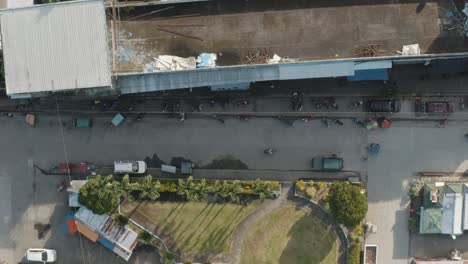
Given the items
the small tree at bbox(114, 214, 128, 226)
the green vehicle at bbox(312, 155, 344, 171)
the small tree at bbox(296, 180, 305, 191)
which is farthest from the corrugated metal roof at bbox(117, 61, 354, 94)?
the small tree at bbox(114, 214, 128, 226)

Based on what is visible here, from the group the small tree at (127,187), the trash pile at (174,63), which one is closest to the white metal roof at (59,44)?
the trash pile at (174,63)

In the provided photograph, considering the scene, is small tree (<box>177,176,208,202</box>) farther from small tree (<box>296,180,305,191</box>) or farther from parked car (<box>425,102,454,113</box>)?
parked car (<box>425,102,454,113</box>)

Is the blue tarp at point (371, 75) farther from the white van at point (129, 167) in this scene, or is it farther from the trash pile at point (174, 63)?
the white van at point (129, 167)

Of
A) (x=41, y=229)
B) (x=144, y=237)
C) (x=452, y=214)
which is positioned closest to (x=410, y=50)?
(x=452, y=214)

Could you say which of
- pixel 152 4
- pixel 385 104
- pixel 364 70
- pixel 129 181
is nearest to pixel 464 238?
pixel 385 104

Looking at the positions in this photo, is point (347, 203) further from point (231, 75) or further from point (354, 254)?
point (231, 75)

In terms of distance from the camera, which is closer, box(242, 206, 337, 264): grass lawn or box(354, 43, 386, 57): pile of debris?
box(354, 43, 386, 57): pile of debris
